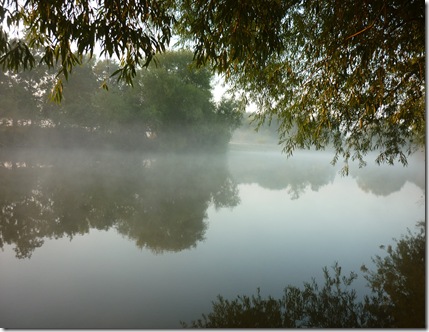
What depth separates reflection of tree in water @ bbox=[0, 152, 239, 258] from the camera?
4.75 m

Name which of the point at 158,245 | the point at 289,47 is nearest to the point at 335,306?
the point at 158,245

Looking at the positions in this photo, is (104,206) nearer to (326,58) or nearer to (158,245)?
(158,245)

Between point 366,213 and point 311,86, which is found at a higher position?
point 311,86

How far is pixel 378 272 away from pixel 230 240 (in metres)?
2.24

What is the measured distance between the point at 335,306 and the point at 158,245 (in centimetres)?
274

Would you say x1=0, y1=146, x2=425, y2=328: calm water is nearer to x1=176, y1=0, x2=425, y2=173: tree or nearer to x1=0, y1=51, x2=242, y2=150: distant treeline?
x1=176, y1=0, x2=425, y2=173: tree

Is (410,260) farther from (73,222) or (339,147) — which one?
(73,222)

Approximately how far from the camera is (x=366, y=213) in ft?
22.9

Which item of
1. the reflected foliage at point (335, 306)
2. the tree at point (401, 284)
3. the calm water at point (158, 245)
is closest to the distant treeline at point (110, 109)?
the calm water at point (158, 245)

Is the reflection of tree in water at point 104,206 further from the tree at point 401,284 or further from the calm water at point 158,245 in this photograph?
the tree at point 401,284

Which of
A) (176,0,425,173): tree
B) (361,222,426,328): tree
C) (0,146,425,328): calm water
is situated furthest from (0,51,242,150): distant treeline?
(361,222,426,328): tree

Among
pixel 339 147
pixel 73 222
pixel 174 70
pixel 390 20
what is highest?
Answer: pixel 174 70

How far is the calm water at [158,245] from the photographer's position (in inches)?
108

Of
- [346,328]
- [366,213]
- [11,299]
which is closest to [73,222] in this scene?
[11,299]
